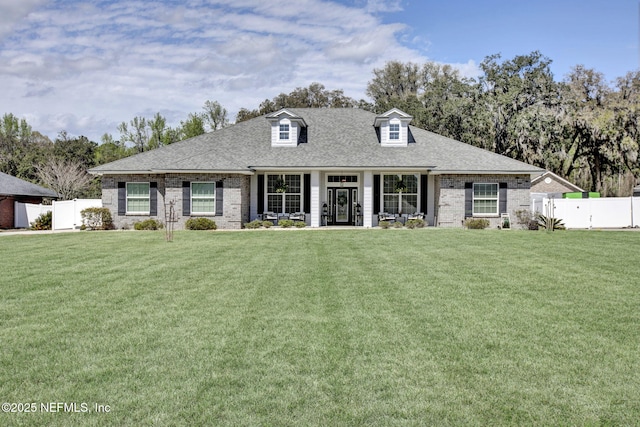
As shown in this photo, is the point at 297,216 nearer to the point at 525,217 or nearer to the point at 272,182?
the point at 272,182

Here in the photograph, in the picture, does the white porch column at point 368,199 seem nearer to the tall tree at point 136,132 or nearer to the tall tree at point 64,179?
the tall tree at point 64,179

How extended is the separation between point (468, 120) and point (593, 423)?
112 ft

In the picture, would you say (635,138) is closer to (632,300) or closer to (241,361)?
(632,300)

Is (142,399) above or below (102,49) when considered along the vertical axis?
below

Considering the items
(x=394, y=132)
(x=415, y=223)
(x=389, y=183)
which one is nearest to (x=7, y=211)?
(x=389, y=183)

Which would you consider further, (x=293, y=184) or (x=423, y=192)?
(x=293, y=184)

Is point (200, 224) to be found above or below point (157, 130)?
below

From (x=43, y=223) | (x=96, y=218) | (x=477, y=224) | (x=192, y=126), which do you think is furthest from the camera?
(x=192, y=126)

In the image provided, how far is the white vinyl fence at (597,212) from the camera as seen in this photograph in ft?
73.6

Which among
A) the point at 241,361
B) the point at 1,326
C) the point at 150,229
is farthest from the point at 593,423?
the point at 150,229

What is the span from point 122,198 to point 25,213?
7.89 metres

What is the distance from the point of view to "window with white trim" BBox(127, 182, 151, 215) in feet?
75.7

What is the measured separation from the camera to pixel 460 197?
22.7 meters

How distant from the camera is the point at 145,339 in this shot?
5.45 m
